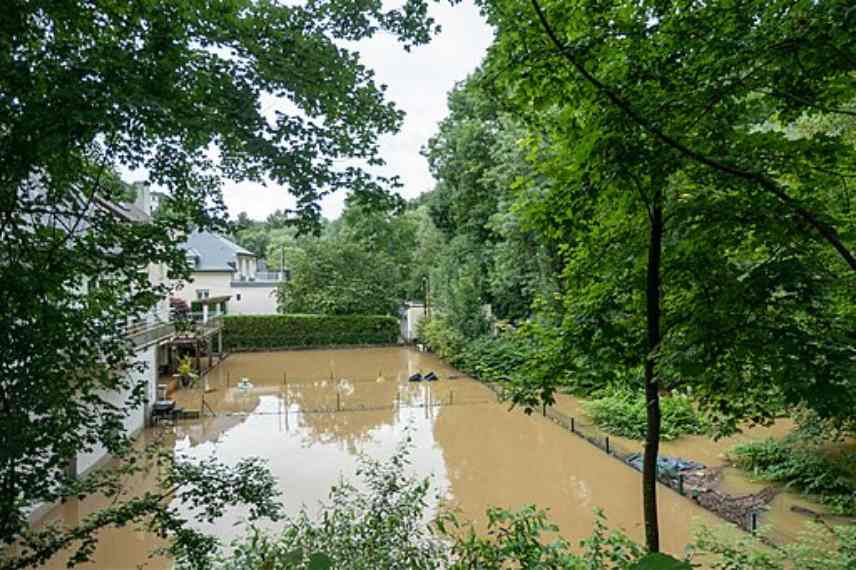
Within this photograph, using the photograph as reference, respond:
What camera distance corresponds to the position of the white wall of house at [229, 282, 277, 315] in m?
29.5

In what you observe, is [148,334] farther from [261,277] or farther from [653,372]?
[261,277]

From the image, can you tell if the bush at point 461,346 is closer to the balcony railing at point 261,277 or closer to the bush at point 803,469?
the bush at point 803,469

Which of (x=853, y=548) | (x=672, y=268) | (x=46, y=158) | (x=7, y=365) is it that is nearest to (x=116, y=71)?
(x=46, y=158)

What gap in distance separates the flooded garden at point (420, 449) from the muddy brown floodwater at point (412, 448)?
30mm

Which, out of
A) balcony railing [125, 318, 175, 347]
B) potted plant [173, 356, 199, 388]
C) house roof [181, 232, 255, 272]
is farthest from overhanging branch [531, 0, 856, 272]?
house roof [181, 232, 255, 272]

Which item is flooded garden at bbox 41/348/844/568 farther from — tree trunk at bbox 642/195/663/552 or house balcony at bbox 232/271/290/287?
house balcony at bbox 232/271/290/287

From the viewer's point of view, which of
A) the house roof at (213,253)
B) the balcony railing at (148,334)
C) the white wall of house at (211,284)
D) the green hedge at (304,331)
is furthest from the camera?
the house roof at (213,253)

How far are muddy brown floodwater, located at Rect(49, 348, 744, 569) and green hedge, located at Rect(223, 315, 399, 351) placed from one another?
558 centimetres

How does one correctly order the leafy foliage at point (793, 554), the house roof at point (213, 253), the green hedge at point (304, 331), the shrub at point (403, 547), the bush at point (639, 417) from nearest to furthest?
1. the shrub at point (403, 547)
2. the leafy foliage at point (793, 554)
3. the bush at point (639, 417)
4. the green hedge at point (304, 331)
5. the house roof at point (213, 253)

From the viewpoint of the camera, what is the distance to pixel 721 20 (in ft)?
8.74

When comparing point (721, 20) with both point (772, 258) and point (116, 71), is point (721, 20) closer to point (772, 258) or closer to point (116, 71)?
point (772, 258)

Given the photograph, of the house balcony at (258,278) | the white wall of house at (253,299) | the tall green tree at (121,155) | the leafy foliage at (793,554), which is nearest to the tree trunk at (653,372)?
the leafy foliage at (793,554)

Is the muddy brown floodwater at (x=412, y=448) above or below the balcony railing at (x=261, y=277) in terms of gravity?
below

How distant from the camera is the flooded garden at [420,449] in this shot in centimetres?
745
